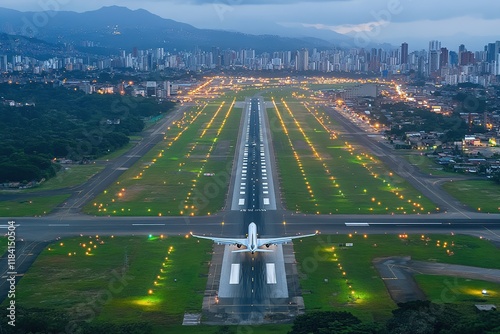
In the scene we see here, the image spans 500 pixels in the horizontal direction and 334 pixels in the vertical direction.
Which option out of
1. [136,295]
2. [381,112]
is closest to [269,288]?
[136,295]

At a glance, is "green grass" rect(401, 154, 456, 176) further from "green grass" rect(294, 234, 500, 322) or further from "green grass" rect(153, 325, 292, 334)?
"green grass" rect(153, 325, 292, 334)

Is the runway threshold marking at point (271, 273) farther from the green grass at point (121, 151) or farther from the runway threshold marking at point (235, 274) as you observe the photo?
the green grass at point (121, 151)

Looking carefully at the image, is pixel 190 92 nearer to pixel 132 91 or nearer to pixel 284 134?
pixel 132 91

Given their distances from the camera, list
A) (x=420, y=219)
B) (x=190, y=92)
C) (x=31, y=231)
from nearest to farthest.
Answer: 1. (x=31, y=231)
2. (x=420, y=219)
3. (x=190, y=92)

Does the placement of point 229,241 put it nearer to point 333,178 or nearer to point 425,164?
point 333,178

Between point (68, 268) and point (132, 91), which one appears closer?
point (68, 268)

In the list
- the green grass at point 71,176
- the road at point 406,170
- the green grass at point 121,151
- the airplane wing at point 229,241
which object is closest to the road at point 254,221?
the road at point 406,170
